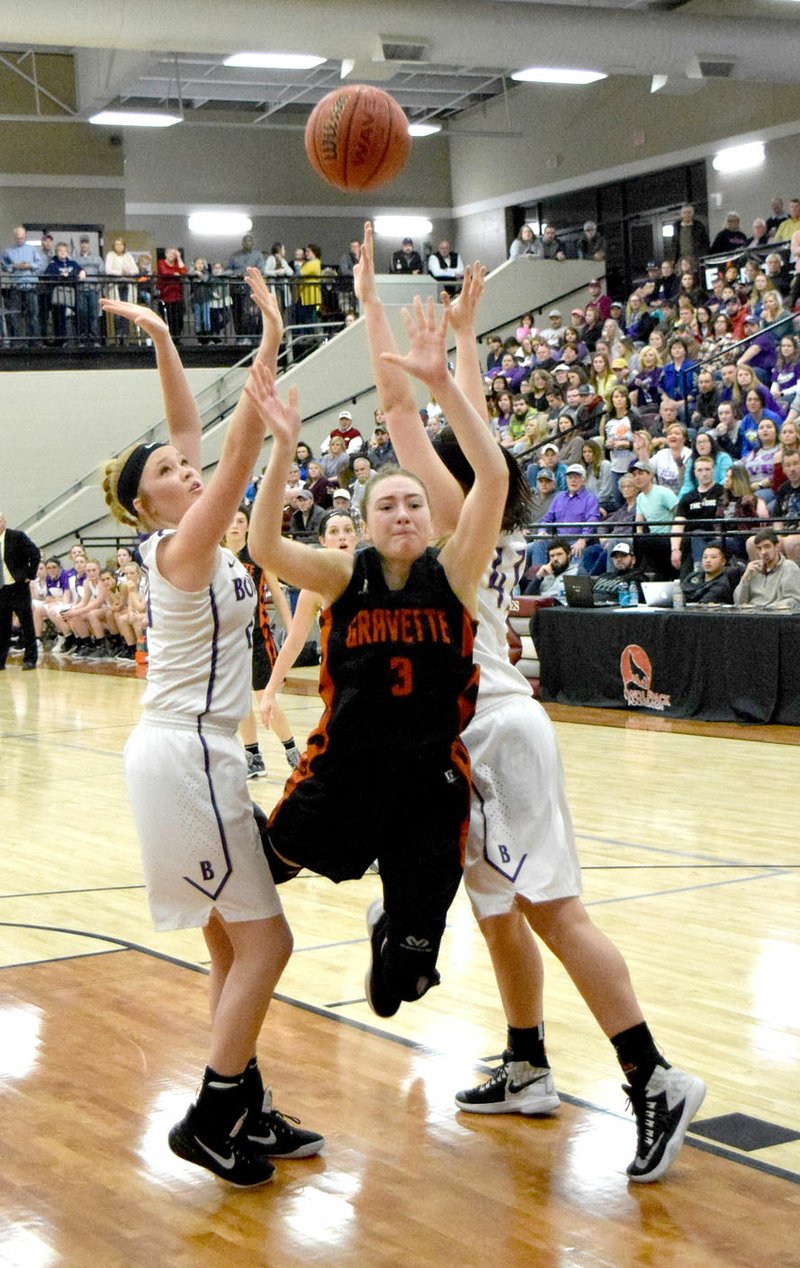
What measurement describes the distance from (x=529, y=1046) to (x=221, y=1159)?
0.82 m

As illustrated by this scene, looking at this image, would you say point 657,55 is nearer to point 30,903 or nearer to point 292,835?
point 30,903

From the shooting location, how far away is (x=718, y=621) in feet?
35.0

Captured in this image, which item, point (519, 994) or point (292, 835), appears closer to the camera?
point (292, 835)

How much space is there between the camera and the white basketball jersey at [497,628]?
3.66m

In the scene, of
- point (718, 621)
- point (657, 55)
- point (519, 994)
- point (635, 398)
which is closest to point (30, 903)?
point (519, 994)

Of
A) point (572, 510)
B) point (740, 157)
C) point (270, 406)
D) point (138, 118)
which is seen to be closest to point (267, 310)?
point (270, 406)

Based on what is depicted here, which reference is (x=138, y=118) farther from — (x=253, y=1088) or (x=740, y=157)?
(x=253, y=1088)

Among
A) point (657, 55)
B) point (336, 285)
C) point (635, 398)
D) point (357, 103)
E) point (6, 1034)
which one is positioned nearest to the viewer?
point (6, 1034)

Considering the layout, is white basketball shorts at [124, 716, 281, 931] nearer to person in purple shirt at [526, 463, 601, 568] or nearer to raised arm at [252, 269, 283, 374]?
raised arm at [252, 269, 283, 374]

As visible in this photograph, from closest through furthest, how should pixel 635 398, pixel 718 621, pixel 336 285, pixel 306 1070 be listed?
pixel 306 1070, pixel 718 621, pixel 635 398, pixel 336 285

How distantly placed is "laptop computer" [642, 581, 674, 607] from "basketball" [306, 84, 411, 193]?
5.94 meters

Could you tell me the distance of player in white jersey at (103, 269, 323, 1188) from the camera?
3354mm

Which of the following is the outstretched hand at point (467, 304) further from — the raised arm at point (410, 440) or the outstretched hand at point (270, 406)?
the outstretched hand at point (270, 406)

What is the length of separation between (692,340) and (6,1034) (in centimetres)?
1313
